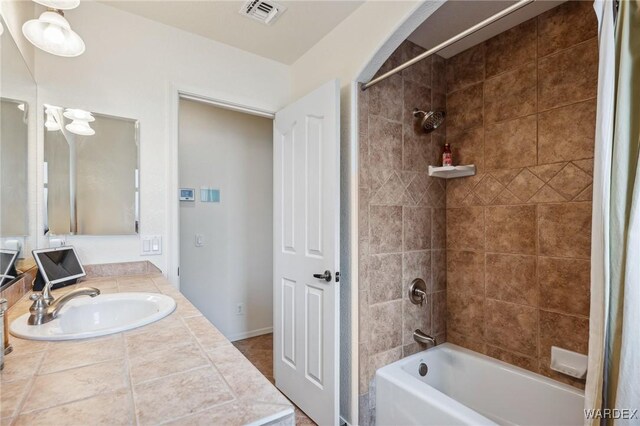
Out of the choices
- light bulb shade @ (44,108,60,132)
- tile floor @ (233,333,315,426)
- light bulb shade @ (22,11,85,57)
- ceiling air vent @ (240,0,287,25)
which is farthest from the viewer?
tile floor @ (233,333,315,426)

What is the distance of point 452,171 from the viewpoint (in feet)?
6.75

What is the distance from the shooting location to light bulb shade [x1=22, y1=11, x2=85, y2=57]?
115 centimetres

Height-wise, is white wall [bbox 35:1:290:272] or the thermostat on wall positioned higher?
white wall [bbox 35:1:290:272]

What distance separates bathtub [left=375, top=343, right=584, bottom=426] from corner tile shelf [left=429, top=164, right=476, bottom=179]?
1193 millimetres

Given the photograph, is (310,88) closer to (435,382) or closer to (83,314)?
(83,314)

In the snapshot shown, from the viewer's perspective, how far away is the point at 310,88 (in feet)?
7.07

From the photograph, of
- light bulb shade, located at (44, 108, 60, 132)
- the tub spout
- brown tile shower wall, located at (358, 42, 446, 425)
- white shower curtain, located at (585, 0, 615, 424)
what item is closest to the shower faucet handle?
brown tile shower wall, located at (358, 42, 446, 425)

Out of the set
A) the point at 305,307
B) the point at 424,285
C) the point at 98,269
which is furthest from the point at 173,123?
the point at 424,285

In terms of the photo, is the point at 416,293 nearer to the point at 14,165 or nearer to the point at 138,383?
the point at 138,383

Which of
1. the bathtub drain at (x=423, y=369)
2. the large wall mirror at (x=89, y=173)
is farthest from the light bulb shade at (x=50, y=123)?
the bathtub drain at (x=423, y=369)

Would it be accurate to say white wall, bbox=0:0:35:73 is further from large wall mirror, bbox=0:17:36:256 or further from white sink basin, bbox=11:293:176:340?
white sink basin, bbox=11:293:176:340

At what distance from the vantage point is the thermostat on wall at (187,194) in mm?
2752

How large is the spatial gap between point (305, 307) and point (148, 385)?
1.34m

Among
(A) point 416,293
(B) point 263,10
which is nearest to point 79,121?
(B) point 263,10
